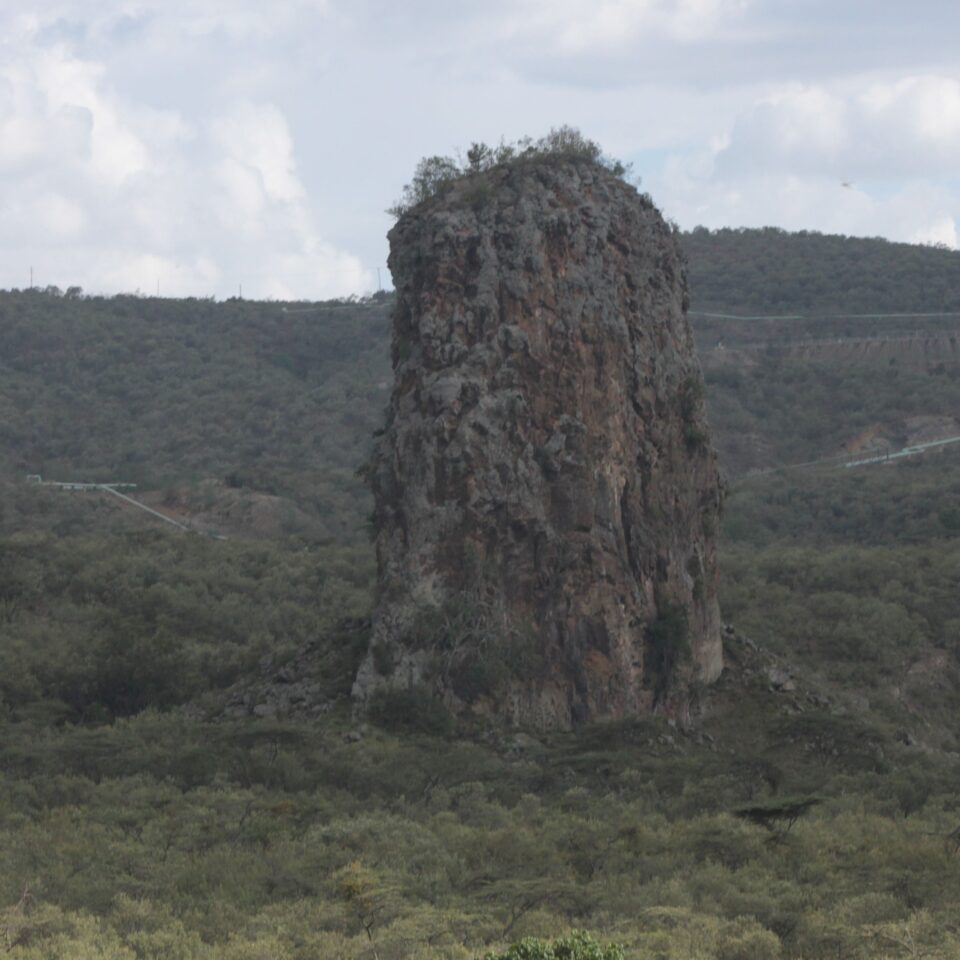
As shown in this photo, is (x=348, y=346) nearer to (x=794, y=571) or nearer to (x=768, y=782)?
(x=794, y=571)

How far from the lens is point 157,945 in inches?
651

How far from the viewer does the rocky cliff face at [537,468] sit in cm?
2681

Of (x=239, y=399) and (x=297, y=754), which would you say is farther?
(x=239, y=399)

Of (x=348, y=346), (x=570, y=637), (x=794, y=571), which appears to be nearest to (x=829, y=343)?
(x=348, y=346)

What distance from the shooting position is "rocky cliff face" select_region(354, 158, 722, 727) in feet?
88.0

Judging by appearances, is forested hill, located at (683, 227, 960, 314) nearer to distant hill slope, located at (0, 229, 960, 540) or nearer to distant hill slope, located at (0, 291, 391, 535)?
distant hill slope, located at (0, 229, 960, 540)

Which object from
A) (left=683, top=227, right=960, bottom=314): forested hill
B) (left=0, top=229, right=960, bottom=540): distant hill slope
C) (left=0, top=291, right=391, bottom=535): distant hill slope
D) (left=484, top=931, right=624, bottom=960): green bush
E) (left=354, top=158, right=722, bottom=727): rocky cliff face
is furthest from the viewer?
(left=683, top=227, right=960, bottom=314): forested hill

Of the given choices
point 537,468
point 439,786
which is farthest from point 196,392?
point 439,786

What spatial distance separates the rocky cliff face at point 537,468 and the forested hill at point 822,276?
218ft

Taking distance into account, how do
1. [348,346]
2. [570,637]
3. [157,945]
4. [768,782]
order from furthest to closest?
[348,346] → [570,637] → [768,782] → [157,945]

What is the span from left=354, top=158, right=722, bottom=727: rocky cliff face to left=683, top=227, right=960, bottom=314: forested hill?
66493 mm

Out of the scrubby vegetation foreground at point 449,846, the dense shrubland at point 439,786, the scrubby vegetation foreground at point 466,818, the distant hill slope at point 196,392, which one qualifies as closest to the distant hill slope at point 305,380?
the distant hill slope at point 196,392

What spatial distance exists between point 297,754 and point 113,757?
285cm

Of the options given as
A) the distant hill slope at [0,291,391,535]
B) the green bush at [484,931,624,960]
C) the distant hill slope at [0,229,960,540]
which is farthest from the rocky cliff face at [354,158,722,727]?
the distant hill slope at [0,291,391,535]
